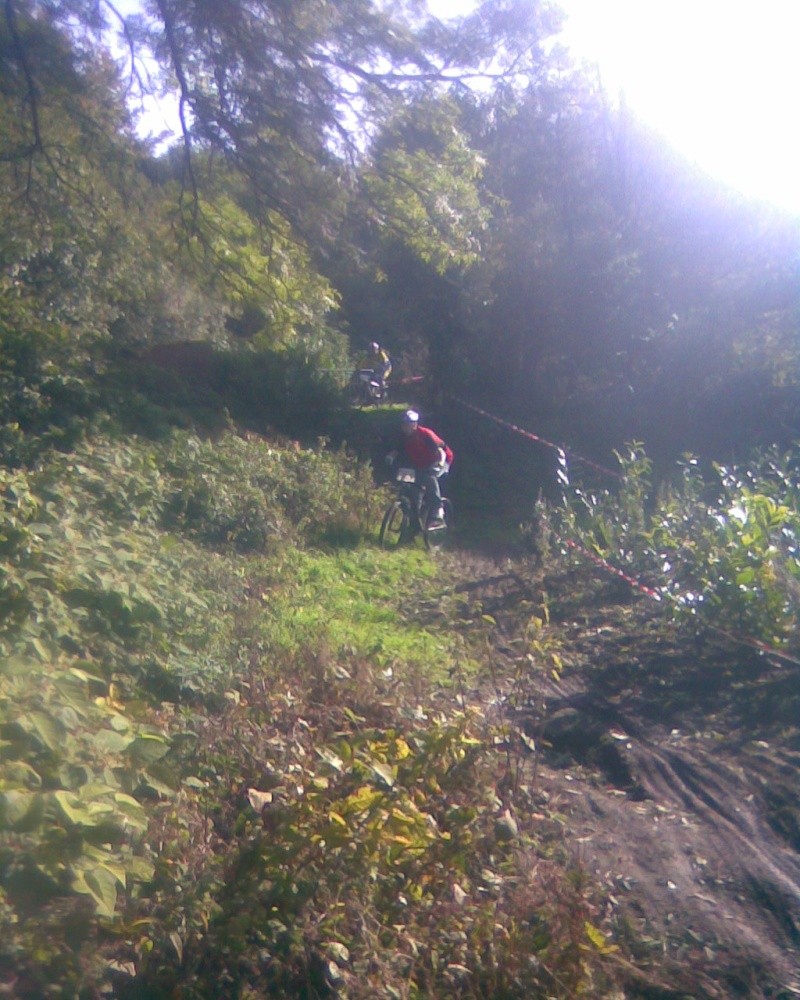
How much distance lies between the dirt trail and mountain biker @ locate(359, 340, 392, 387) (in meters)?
14.8

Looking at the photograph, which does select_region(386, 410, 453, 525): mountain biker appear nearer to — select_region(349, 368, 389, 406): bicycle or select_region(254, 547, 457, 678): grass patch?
select_region(254, 547, 457, 678): grass patch

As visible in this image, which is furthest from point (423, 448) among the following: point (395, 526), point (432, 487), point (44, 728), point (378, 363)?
point (378, 363)

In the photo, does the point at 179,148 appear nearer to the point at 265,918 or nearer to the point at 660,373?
the point at 265,918

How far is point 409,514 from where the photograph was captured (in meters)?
13.0

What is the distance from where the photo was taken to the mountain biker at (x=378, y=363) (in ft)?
79.2

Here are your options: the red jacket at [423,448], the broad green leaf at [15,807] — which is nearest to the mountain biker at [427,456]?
the red jacket at [423,448]

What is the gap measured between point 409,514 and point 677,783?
7.15m

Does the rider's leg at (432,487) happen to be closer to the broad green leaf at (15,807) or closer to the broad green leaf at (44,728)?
the broad green leaf at (44,728)

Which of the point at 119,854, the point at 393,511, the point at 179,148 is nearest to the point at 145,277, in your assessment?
the point at 179,148

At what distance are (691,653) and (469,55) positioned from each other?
603 cm

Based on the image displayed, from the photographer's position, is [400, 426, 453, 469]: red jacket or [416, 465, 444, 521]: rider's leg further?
[400, 426, 453, 469]: red jacket

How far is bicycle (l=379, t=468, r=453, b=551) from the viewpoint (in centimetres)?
1283

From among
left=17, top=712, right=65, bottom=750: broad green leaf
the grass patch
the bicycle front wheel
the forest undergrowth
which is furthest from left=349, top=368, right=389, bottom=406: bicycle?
left=17, top=712, right=65, bottom=750: broad green leaf

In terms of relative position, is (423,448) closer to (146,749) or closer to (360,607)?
(360,607)
